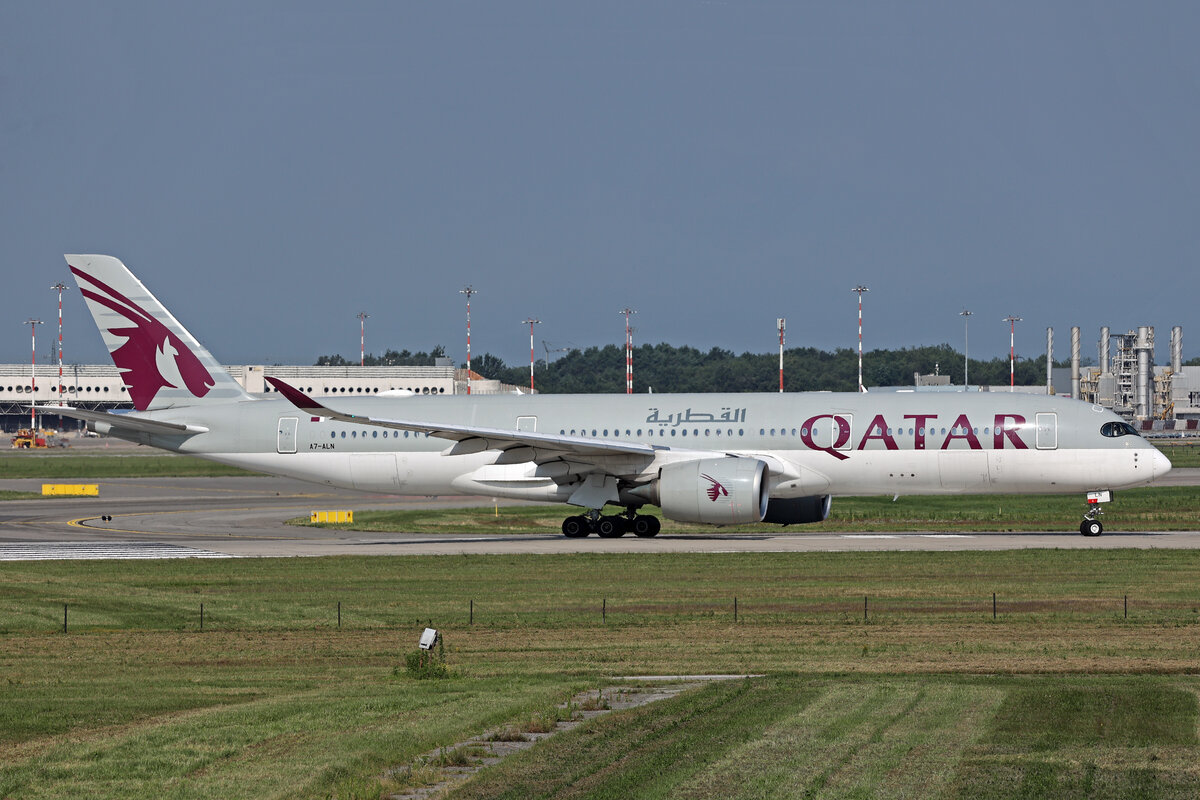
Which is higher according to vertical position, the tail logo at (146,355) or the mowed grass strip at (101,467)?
the tail logo at (146,355)

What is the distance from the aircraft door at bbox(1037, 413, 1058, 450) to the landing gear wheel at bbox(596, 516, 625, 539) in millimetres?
13658

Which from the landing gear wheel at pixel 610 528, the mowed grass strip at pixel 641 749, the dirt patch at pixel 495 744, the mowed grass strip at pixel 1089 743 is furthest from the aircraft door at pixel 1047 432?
the mowed grass strip at pixel 641 749

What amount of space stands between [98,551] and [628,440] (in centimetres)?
1694

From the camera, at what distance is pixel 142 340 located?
46594mm

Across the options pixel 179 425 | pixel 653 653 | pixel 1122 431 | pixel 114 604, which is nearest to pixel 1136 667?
pixel 653 653

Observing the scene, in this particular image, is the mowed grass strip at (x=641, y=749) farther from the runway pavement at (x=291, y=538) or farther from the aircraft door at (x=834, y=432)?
the aircraft door at (x=834, y=432)

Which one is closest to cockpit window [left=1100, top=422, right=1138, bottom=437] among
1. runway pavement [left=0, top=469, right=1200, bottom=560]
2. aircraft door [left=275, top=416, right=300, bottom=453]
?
runway pavement [left=0, top=469, right=1200, bottom=560]

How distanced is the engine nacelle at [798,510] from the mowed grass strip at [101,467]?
45.5 m

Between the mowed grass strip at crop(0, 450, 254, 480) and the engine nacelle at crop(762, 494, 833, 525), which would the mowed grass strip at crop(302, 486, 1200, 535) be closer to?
the engine nacelle at crop(762, 494, 833, 525)

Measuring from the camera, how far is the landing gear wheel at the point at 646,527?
1779 inches

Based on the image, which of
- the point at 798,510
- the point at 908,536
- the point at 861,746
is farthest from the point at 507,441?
the point at 861,746

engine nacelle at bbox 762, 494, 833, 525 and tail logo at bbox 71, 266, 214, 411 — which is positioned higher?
Answer: tail logo at bbox 71, 266, 214, 411

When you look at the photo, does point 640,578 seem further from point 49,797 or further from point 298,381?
point 298,381

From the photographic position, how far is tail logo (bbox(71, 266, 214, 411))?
4650 cm
